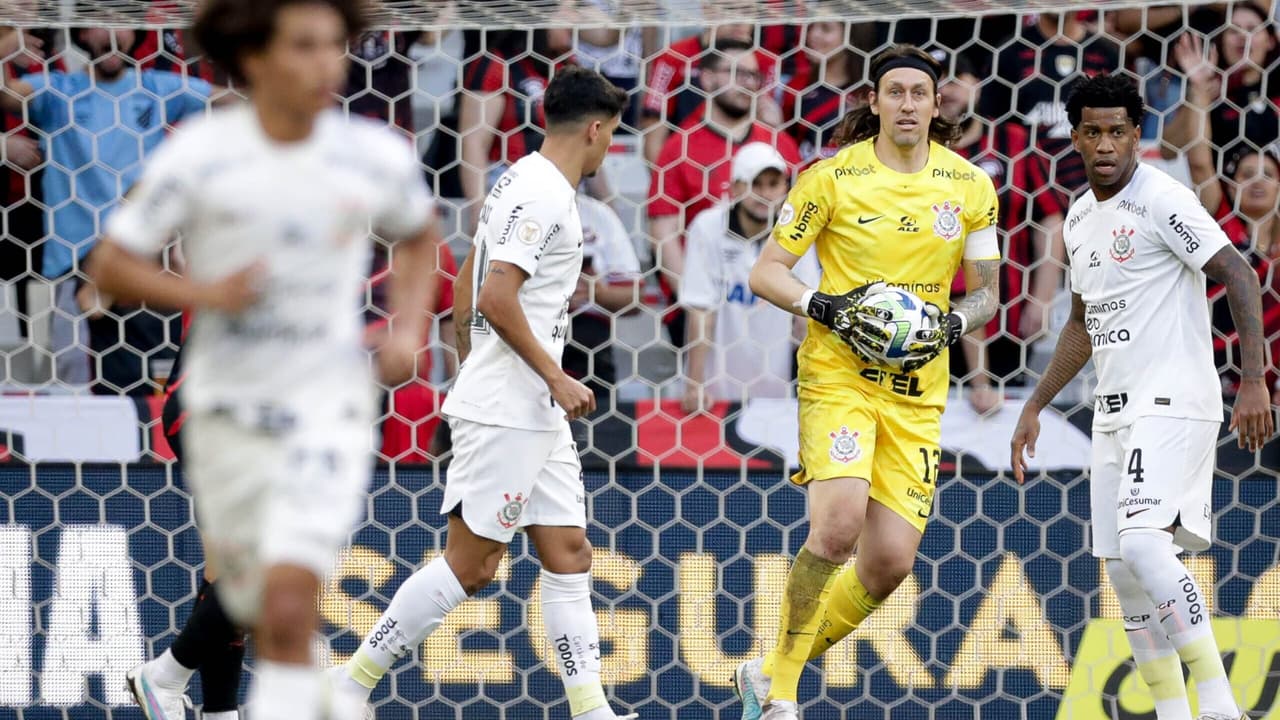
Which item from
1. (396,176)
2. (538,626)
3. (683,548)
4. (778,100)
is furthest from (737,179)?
(396,176)

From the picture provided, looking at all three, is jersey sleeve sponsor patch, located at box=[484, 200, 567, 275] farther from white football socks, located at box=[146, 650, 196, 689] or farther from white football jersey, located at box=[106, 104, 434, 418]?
white football socks, located at box=[146, 650, 196, 689]

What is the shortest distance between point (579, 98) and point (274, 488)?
1.92 metres

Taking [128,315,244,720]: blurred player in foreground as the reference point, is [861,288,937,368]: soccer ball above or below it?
above

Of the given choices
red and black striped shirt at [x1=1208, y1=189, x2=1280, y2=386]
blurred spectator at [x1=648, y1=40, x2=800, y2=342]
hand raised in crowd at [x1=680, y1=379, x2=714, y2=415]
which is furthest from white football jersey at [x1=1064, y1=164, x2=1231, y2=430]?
blurred spectator at [x1=648, y1=40, x2=800, y2=342]

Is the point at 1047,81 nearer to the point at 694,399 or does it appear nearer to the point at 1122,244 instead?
the point at 1122,244

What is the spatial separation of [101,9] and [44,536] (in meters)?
1.90

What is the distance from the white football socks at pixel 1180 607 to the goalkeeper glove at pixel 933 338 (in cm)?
75

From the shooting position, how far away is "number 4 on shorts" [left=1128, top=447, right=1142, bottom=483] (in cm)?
465

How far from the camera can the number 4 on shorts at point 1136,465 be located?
183 inches

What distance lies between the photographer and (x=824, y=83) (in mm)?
6469

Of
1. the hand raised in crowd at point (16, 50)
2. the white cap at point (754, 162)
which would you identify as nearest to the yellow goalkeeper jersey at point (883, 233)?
the white cap at point (754, 162)

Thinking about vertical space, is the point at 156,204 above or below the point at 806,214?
above

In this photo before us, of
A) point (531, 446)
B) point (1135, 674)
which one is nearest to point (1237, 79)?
point (1135, 674)

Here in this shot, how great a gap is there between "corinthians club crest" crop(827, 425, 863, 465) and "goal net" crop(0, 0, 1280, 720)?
3.14 feet
